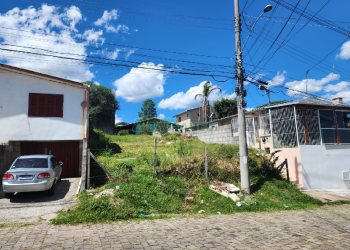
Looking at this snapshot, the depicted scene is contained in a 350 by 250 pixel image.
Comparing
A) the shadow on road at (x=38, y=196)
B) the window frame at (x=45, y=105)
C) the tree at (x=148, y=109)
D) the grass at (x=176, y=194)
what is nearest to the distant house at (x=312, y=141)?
the grass at (x=176, y=194)

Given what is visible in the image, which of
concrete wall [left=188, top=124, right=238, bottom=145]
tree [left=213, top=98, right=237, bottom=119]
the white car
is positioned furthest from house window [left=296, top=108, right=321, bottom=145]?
tree [left=213, top=98, right=237, bottom=119]

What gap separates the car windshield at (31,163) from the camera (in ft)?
38.4

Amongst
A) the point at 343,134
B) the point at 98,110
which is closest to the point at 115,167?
the point at 343,134

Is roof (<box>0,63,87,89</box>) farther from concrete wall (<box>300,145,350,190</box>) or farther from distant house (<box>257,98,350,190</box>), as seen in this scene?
concrete wall (<box>300,145,350,190</box>)

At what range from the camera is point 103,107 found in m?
44.2

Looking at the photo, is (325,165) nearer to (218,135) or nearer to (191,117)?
(218,135)

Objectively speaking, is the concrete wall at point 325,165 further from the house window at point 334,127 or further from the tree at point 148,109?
the tree at point 148,109

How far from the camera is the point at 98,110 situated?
142 ft

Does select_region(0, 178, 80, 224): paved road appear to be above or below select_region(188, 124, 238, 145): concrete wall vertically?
below

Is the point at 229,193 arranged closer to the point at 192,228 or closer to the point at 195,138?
the point at 192,228

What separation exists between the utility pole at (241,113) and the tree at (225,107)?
30248 mm

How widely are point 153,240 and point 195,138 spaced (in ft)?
75.7

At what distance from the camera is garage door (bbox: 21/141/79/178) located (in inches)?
647

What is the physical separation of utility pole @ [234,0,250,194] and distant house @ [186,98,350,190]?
495cm
